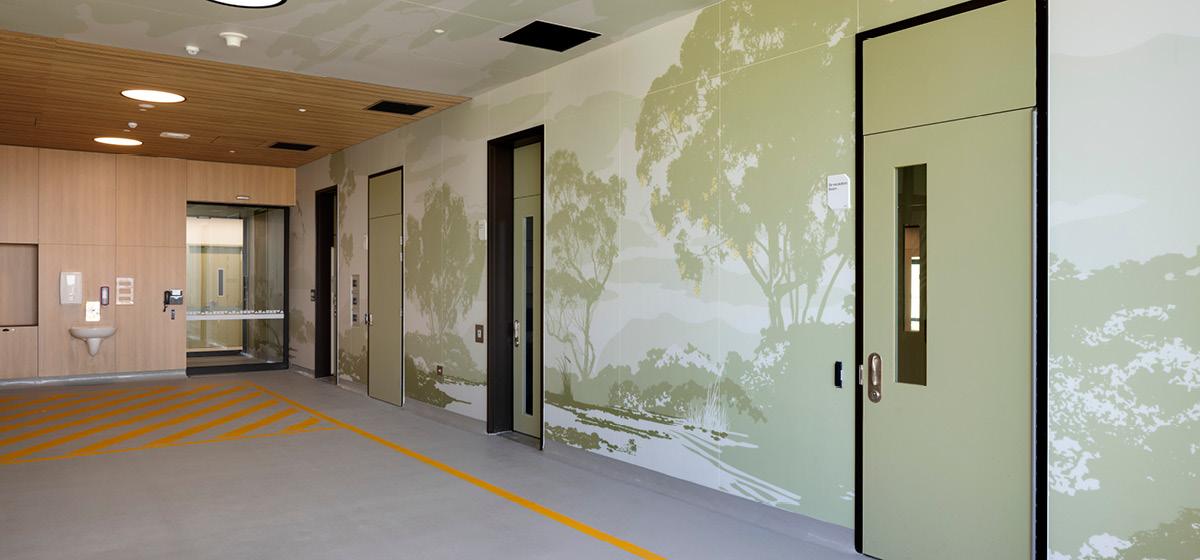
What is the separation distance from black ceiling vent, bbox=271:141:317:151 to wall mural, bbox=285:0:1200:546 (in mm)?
2711

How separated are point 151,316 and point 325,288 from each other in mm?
2528

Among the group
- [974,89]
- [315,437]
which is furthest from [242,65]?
[974,89]

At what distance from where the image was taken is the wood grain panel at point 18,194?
414 inches

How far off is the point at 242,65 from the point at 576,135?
112 inches

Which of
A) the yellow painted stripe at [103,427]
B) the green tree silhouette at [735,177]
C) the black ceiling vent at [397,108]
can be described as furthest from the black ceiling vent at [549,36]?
the yellow painted stripe at [103,427]

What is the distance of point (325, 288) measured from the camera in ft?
38.5

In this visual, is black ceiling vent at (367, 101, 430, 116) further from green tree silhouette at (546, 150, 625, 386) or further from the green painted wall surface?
the green painted wall surface

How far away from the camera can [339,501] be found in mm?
5246

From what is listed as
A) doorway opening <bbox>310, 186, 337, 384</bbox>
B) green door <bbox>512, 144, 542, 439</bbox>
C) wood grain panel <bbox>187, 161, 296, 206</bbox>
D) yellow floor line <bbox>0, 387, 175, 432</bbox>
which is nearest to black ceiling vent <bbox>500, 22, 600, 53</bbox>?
green door <bbox>512, 144, 542, 439</bbox>

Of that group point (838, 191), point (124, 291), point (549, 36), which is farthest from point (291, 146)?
point (838, 191)

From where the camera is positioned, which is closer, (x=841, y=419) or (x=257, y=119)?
(x=841, y=419)

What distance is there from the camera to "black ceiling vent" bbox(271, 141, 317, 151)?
34.1ft

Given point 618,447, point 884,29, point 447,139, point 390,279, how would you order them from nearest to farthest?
point 884,29 → point 618,447 → point 447,139 → point 390,279

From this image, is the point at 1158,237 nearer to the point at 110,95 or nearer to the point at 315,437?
the point at 315,437
